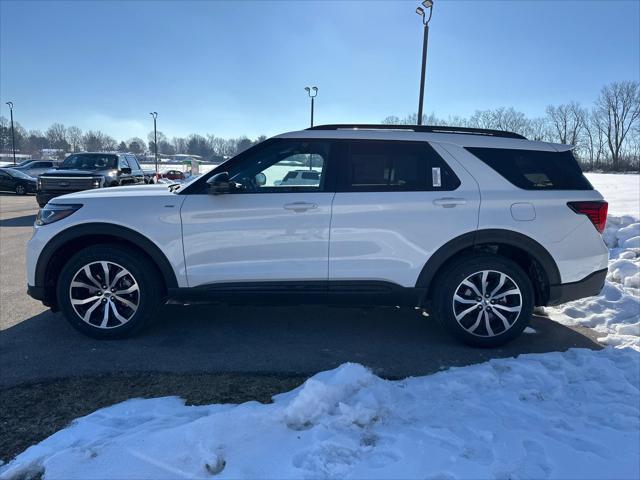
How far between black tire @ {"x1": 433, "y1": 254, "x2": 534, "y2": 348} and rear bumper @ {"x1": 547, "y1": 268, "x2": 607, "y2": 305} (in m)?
0.21

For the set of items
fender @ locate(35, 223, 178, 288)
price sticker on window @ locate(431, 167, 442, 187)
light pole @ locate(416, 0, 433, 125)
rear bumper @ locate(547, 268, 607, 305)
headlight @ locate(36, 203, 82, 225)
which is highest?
light pole @ locate(416, 0, 433, 125)

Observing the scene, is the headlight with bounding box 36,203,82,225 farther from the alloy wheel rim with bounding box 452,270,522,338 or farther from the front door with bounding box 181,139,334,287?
the alloy wheel rim with bounding box 452,270,522,338

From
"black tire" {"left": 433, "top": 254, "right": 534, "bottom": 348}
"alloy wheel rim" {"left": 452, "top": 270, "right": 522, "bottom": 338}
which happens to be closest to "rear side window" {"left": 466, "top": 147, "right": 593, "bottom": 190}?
"black tire" {"left": 433, "top": 254, "right": 534, "bottom": 348}

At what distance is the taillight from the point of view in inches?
158

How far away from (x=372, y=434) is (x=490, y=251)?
2268mm

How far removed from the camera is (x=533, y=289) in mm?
4207

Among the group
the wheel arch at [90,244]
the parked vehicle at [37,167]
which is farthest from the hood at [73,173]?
the parked vehicle at [37,167]

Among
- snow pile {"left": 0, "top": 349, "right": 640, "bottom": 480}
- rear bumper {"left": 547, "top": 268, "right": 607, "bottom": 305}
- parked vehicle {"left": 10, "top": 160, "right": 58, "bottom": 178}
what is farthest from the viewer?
parked vehicle {"left": 10, "top": 160, "right": 58, "bottom": 178}

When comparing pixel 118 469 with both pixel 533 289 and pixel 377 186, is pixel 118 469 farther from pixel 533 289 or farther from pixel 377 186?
pixel 533 289

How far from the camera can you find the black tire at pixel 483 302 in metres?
4.03

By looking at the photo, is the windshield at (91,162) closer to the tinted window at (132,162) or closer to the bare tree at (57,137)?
the tinted window at (132,162)

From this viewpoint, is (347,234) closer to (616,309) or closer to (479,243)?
(479,243)

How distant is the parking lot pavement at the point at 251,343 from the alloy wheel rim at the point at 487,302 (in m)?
0.23

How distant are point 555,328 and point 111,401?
160 inches
